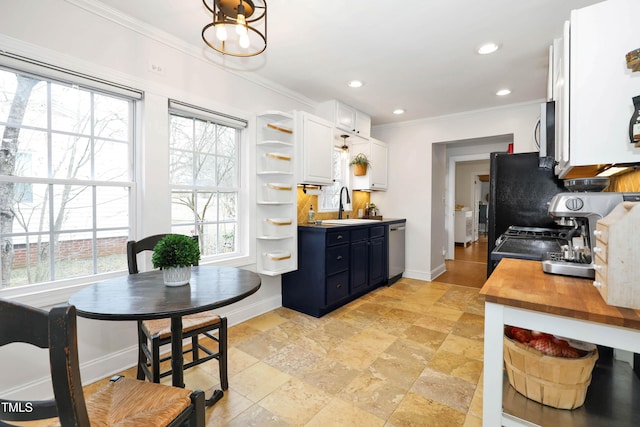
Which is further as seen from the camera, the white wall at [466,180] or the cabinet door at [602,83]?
the white wall at [466,180]

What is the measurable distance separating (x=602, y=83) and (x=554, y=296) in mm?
880

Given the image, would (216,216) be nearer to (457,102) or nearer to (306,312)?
(306,312)

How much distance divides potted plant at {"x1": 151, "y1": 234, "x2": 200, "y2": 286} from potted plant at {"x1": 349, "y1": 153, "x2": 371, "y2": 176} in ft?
10.5

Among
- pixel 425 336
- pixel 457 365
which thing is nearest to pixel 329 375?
pixel 457 365

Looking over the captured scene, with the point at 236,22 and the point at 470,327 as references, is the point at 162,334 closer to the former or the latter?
the point at 236,22

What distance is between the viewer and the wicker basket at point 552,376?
3.42ft

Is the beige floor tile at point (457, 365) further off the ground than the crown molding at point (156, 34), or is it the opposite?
the crown molding at point (156, 34)

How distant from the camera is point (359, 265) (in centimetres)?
375

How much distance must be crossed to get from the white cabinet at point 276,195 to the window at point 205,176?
24 centimetres

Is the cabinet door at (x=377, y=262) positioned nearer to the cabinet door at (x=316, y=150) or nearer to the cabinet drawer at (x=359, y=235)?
the cabinet drawer at (x=359, y=235)

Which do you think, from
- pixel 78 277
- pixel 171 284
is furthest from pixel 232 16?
pixel 78 277

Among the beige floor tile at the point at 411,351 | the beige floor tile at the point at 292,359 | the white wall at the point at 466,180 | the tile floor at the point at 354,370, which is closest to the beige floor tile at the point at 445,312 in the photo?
the tile floor at the point at 354,370

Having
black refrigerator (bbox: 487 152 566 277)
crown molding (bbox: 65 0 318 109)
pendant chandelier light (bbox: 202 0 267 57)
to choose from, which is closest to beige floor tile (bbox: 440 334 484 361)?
black refrigerator (bbox: 487 152 566 277)

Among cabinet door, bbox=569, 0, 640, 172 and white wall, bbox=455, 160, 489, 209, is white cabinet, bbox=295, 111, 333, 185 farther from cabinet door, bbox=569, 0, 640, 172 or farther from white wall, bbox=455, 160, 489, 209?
white wall, bbox=455, 160, 489, 209
